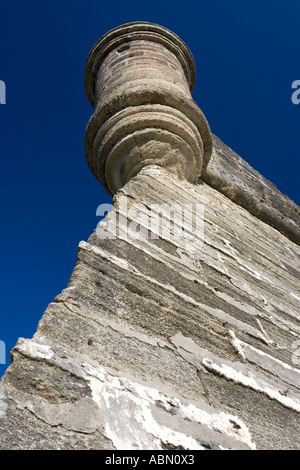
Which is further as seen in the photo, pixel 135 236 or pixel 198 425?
pixel 135 236

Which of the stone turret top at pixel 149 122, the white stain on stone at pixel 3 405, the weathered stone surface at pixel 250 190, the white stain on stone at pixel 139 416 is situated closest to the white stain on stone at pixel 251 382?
the white stain on stone at pixel 139 416

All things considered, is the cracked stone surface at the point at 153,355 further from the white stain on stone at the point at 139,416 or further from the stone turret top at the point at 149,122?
the stone turret top at the point at 149,122

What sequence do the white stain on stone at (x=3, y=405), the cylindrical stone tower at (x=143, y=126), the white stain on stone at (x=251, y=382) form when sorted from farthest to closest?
the cylindrical stone tower at (x=143, y=126), the white stain on stone at (x=251, y=382), the white stain on stone at (x=3, y=405)

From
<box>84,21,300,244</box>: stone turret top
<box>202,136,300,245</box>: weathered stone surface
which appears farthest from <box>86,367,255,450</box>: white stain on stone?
<box>202,136,300,245</box>: weathered stone surface

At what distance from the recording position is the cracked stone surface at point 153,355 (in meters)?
0.90

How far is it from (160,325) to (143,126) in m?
1.99

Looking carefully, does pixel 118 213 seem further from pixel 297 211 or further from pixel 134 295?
pixel 297 211

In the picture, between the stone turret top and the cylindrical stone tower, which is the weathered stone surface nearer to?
the stone turret top

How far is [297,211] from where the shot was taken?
5.04 meters

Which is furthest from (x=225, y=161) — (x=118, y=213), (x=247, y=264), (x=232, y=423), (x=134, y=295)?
(x=232, y=423)

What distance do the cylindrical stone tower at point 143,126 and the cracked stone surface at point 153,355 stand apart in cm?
82

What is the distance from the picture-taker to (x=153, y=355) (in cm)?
121

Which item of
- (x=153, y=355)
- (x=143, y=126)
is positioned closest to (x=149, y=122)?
(x=143, y=126)
